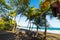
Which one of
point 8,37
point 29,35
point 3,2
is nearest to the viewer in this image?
point 3,2

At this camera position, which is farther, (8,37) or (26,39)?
(26,39)

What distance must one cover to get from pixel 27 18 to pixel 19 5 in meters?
10.1

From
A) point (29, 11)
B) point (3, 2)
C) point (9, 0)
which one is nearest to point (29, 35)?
point (29, 11)

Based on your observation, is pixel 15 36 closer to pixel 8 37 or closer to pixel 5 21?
pixel 8 37

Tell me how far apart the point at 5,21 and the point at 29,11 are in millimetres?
5710

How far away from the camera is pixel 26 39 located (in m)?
29.6

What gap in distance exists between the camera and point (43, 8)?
25156 millimetres

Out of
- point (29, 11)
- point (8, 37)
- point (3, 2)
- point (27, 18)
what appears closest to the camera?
point (3, 2)

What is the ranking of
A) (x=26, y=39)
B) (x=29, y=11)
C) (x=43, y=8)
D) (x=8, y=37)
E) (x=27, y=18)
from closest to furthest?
(x=43, y=8) < (x=8, y=37) < (x=26, y=39) < (x=29, y=11) < (x=27, y=18)

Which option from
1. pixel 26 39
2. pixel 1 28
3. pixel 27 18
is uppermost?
pixel 27 18

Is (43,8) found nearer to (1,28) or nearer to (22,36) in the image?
(22,36)

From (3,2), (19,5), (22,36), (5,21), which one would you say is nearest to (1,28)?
(5,21)

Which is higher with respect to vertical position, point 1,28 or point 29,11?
point 29,11

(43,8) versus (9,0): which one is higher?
(9,0)
